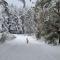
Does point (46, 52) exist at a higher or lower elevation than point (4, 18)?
lower

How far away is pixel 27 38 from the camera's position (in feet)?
19.2

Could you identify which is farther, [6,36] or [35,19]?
[35,19]

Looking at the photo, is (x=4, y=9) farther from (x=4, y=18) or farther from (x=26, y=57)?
(x=26, y=57)

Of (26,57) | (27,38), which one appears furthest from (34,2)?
(26,57)

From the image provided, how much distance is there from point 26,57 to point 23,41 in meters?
1.92

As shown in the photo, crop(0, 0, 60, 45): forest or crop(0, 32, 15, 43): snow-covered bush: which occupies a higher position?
crop(0, 0, 60, 45): forest

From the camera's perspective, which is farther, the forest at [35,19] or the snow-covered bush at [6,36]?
the forest at [35,19]

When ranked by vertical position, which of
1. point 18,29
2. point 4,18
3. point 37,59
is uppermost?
point 4,18

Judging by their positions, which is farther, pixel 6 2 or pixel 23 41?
pixel 6 2

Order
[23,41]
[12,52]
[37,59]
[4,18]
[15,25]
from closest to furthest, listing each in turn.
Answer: [37,59] → [12,52] → [23,41] → [4,18] → [15,25]

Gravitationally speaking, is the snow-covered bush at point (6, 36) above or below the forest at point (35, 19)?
below

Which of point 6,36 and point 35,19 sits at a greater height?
point 35,19

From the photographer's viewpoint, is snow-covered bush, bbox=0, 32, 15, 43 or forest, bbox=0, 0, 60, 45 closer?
snow-covered bush, bbox=0, 32, 15, 43

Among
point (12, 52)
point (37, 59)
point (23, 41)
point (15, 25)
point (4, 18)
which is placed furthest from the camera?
point (15, 25)
